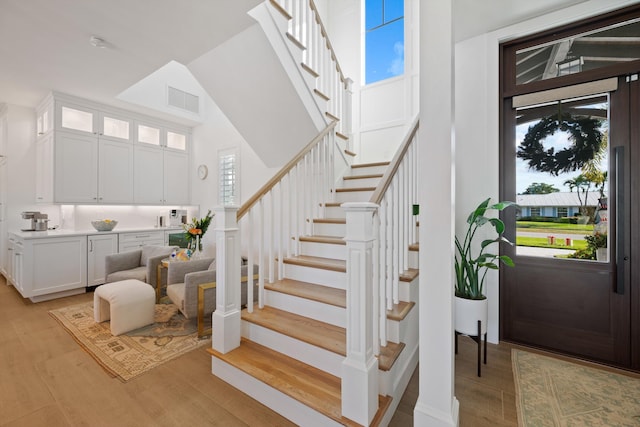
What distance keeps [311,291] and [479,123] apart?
2.25 m

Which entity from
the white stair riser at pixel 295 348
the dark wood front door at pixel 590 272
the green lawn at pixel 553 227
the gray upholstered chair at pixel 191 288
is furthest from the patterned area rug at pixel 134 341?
the green lawn at pixel 553 227

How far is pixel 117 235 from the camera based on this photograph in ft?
14.3

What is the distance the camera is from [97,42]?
2729 millimetres

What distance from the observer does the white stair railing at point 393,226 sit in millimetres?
1690

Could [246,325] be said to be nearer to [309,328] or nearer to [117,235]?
[309,328]

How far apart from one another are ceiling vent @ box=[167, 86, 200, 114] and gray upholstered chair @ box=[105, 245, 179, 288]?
9.90ft

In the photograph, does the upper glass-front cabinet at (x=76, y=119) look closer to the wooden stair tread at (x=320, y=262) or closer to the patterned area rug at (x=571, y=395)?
the wooden stair tread at (x=320, y=262)

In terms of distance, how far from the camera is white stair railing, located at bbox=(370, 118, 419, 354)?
5.55 feet

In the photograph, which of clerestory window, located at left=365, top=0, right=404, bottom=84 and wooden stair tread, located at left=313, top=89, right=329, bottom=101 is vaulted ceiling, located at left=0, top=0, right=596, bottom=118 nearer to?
wooden stair tread, located at left=313, top=89, right=329, bottom=101

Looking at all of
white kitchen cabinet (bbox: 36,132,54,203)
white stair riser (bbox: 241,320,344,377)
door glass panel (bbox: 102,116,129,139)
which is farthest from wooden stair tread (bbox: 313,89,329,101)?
white kitchen cabinet (bbox: 36,132,54,203)

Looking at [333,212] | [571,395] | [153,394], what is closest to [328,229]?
[333,212]

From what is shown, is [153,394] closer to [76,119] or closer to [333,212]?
[333,212]

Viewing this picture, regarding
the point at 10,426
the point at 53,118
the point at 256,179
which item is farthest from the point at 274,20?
the point at 53,118

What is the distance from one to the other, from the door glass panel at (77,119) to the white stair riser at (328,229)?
4265 mm
